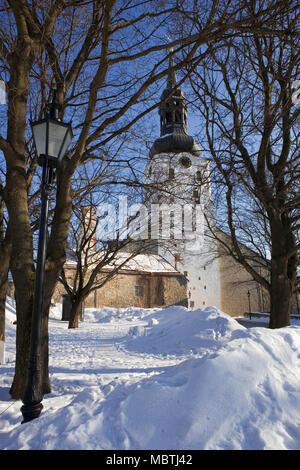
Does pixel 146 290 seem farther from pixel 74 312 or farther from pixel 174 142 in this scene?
pixel 74 312

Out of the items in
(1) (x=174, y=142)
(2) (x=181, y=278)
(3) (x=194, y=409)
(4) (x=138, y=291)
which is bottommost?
(3) (x=194, y=409)

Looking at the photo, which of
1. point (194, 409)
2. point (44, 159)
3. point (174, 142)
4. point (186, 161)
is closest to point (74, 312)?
point (186, 161)

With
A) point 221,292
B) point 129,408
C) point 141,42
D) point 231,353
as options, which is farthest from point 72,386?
point 221,292

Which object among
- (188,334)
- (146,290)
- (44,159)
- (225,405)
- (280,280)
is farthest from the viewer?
(146,290)

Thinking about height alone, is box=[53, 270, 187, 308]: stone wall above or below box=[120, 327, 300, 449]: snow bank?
Result: above

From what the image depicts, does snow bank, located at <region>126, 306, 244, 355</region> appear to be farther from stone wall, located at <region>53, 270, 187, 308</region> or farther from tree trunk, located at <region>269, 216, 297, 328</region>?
stone wall, located at <region>53, 270, 187, 308</region>

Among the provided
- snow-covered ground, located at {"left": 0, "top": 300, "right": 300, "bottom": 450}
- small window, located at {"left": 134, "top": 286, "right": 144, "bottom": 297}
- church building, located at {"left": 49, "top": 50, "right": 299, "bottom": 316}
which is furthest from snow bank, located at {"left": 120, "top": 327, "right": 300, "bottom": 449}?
small window, located at {"left": 134, "top": 286, "right": 144, "bottom": 297}

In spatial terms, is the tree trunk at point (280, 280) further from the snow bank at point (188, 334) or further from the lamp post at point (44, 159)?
the lamp post at point (44, 159)

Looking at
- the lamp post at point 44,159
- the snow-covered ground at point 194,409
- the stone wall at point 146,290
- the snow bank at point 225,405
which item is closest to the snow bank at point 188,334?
the snow-covered ground at point 194,409

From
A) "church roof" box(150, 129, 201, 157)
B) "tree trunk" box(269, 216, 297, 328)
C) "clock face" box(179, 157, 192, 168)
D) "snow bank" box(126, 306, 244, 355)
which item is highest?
"church roof" box(150, 129, 201, 157)

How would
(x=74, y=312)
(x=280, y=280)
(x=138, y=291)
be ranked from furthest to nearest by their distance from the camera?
(x=138, y=291) → (x=74, y=312) → (x=280, y=280)

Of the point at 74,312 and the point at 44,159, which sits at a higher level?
the point at 44,159

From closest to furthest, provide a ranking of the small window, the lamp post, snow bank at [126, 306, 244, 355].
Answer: the lamp post < snow bank at [126, 306, 244, 355] < the small window

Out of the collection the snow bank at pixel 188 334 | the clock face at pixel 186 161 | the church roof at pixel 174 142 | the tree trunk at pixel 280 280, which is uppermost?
the church roof at pixel 174 142
